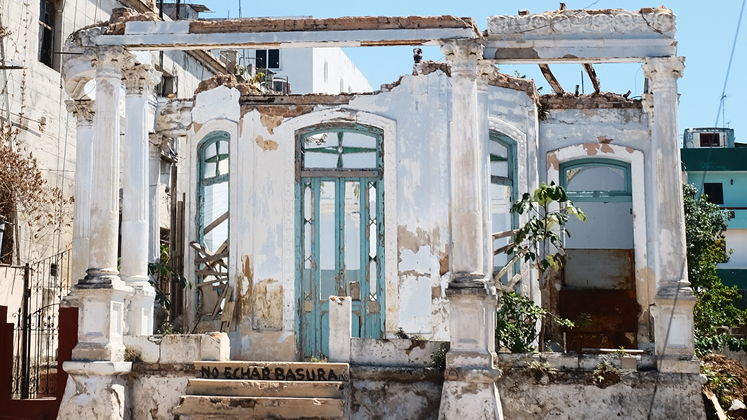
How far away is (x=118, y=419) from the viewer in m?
10.2

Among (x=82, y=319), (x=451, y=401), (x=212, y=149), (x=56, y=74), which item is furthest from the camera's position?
(x=56, y=74)

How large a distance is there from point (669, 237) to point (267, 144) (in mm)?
6160

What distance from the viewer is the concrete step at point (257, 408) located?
9.52 metres

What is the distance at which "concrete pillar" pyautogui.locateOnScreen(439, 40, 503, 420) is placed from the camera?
9.70m

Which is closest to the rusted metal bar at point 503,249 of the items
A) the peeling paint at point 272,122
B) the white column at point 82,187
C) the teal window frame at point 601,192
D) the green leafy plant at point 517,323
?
the green leafy plant at point 517,323

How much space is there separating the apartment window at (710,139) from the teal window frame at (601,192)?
13.0 m

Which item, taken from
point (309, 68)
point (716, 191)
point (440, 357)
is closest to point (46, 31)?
point (440, 357)

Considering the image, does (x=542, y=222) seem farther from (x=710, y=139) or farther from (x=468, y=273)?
(x=710, y=139)

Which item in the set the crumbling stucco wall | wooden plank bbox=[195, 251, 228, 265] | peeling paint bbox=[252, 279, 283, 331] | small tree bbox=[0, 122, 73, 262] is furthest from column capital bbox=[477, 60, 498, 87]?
small tree bbox=[0, 122, 73, 262]

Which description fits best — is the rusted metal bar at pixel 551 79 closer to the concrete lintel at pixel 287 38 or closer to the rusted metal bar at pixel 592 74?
the rusted metal bar at pixel 592 74

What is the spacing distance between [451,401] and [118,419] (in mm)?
3857

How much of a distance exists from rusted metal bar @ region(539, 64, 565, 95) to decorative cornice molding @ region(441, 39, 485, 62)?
2.57 meters

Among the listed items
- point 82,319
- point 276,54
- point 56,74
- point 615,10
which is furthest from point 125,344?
point 276,54

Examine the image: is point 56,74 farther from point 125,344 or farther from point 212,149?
point 125,344
